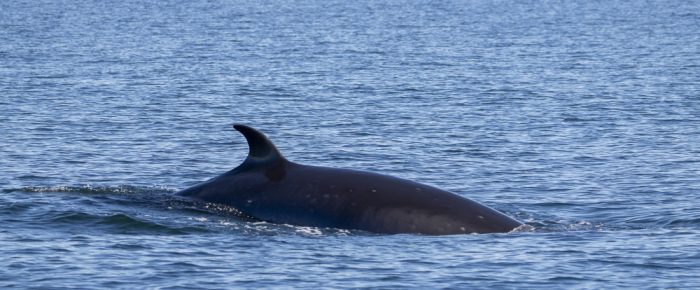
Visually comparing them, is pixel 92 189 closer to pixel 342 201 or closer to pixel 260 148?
Answer: pixel 260 148

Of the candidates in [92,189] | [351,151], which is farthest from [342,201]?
[351,151]

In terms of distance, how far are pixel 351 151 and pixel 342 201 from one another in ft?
32.5

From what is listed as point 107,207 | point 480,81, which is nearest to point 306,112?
point 480,81

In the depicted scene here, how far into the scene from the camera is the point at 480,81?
45.0 m

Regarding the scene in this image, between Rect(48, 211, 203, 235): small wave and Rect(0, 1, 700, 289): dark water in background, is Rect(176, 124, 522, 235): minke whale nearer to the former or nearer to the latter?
Rect(0, 1, 700, 289): dark water in background

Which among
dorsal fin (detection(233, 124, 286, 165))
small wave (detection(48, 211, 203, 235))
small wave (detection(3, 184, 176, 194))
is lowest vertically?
small wave (detection(48, 211, 203, 235))

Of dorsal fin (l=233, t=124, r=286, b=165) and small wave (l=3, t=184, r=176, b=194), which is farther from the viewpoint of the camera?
small wave (l=3, t=184, r=176, b=194)

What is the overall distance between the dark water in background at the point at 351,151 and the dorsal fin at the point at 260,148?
2.65ft

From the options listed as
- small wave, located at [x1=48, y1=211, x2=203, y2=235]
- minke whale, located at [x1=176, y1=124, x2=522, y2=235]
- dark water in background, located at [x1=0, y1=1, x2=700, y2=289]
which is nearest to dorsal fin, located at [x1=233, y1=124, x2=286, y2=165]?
minke whale, located at [x1=176, y1=124, x2=522, y2=235]

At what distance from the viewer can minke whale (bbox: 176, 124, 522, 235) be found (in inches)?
677

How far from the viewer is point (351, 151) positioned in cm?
2727

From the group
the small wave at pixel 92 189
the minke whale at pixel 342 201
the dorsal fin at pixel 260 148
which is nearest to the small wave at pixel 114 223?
the minke whale at pixel 342 201

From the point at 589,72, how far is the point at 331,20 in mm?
47262

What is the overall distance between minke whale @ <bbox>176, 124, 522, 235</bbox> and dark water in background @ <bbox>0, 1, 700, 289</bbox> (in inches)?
8.4
